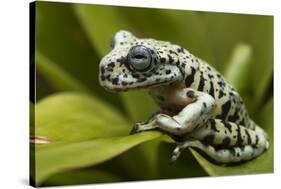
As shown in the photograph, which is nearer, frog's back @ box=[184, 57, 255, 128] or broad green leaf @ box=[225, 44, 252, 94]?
frog's back @ box=[184, 57, 255, 128]

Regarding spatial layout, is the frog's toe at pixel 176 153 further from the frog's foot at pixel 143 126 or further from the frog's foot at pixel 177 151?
the frog's foot at pixel 143 126

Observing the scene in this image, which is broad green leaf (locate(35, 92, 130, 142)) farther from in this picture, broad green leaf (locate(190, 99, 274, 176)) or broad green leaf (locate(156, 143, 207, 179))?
broad green leaf (locate(190, 99, 274, 176))

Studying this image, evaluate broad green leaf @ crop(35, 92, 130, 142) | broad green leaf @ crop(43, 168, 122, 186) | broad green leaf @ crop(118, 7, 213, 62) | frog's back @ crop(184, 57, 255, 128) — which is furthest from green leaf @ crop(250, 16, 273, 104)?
broad green leaf @ crop(43, 168, 122, 186)

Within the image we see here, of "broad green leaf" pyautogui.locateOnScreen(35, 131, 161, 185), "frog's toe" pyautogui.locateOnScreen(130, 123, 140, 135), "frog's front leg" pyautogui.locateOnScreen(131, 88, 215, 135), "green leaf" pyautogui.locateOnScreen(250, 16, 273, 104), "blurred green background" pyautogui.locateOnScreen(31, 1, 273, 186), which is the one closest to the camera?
"broad green leaf" pyautogui.locateOnScreen(35, 131, 161, 185)

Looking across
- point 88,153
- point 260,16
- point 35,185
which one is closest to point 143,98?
point 88,153

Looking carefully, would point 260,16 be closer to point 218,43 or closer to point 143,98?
point 218,43
